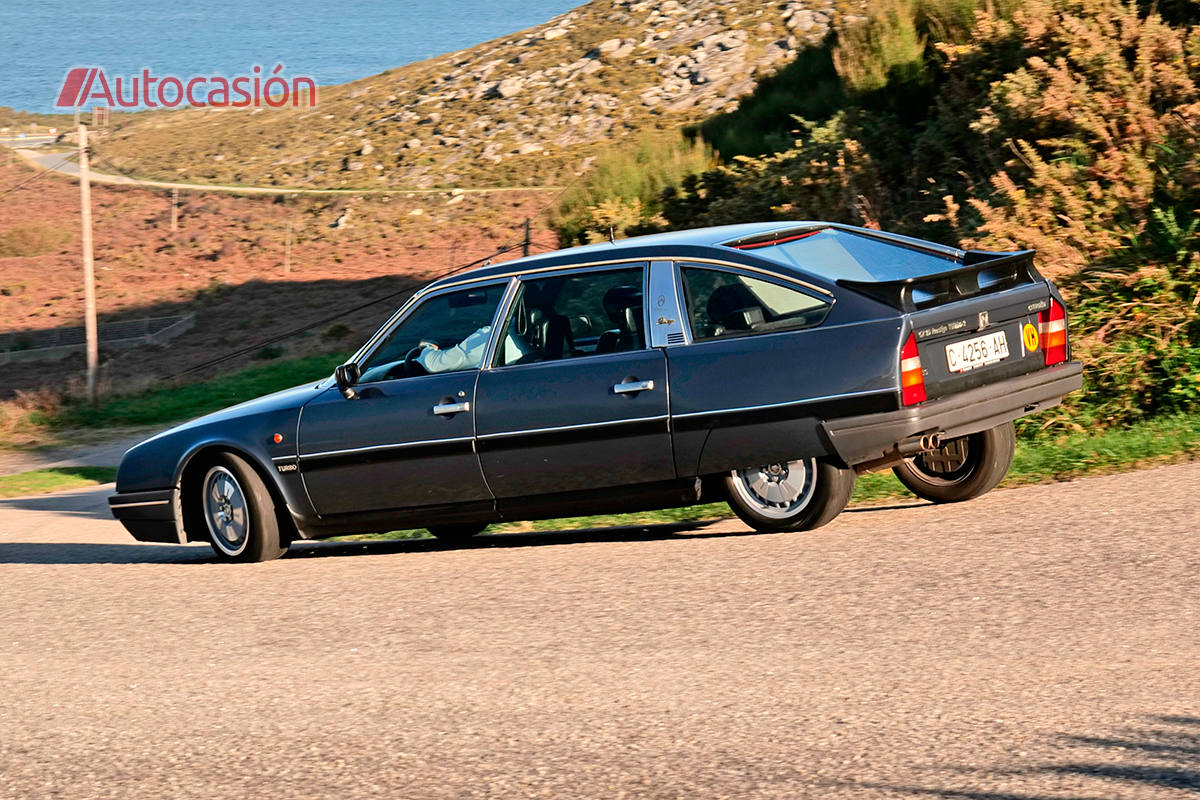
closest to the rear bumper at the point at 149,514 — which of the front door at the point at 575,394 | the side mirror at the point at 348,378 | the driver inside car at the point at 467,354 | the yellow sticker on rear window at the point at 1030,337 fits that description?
the side mirror at the point at 348,378

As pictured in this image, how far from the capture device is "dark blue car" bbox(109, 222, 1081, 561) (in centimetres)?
710

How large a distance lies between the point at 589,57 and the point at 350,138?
20107 millimetres

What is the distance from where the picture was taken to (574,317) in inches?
311

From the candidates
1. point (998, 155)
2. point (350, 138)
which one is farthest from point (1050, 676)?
point (350, 138)

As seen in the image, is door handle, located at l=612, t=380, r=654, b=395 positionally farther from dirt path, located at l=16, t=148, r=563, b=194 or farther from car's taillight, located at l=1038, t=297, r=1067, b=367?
dirt path, located at l=16, t=148, r=563, b=194

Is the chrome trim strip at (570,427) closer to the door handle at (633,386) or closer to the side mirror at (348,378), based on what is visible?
the door handle at (633,386)

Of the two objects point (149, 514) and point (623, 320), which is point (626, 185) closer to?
point (149, 514)

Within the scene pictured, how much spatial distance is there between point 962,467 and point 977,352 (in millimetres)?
993

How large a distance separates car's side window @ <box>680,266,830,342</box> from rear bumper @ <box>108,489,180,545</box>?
3.63 metres

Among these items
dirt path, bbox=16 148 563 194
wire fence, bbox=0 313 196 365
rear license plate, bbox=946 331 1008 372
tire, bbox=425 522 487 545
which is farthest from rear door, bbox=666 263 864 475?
dirt path, bbox=16 148 563 194

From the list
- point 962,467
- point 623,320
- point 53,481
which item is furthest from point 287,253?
point 962,467

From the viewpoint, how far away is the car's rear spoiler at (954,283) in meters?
7.04

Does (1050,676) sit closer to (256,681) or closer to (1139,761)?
(1139,761)

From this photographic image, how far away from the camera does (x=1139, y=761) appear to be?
3992 millimetres
